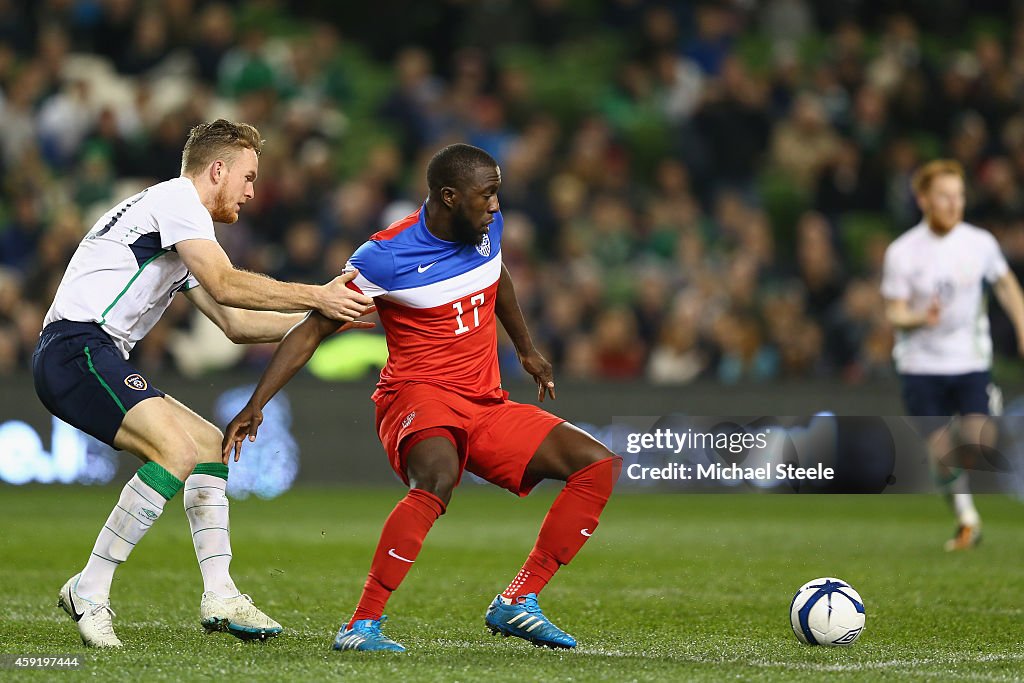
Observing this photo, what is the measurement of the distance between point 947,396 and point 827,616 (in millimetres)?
4473

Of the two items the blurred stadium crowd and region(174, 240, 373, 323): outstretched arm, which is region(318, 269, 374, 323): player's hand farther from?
the blurred stadium crowd

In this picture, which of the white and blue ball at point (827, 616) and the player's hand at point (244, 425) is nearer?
the player's hand at point (244, 425)

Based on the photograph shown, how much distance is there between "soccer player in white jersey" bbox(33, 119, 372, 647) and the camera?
229 inches

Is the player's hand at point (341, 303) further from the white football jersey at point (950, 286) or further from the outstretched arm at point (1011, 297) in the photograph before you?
the outstretched arm at point (1011, 297)

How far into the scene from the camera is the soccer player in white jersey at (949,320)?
9875 millimetres

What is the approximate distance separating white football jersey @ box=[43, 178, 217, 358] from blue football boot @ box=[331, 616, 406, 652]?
5.06 ft

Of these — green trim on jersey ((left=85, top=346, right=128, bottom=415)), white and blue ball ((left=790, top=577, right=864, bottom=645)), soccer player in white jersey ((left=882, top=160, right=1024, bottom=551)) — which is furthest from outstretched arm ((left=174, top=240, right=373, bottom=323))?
soccer player in white jersey ((left=882, top=160, right=1024, bottom=551))

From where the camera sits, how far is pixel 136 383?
5.90 m

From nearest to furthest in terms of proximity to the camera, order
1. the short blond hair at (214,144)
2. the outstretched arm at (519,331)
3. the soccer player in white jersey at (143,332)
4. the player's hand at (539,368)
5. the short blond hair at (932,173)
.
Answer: the soccer player in white jersey at (143,332)
the short blond hair at (214,144)
the outstretched arm at (519,331)
the player's hand at (539,368)
the short blond hair at (932,173)

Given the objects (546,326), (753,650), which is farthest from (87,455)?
(753,650)

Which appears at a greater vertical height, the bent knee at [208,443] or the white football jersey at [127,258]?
the white football jersey at [127,258]

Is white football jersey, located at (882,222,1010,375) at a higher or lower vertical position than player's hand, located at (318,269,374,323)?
higher

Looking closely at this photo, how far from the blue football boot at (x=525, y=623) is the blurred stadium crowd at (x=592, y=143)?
785 centimetres

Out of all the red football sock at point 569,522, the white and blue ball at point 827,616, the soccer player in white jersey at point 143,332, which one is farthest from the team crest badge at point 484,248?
the white and blue ball at point 827,616
